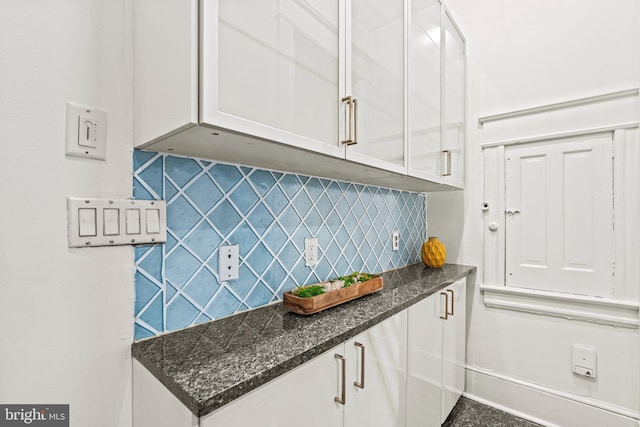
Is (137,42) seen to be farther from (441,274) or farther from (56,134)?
(441,274)

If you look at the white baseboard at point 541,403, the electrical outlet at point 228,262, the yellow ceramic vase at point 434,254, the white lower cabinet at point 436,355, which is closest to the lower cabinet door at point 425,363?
the white lower cabinet at point 436,355

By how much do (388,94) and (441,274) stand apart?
118 centimetres

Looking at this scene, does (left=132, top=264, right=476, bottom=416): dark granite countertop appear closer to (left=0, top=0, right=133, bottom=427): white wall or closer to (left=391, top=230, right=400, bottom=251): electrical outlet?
(left=0, top=0, right=133, bottom=427): white wall

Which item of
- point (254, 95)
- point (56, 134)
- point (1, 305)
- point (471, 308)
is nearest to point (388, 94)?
point (254, 95)

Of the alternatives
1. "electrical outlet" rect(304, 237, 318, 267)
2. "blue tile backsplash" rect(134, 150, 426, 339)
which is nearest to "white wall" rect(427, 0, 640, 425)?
"blue tile backsplash" rect(134, 150, 426, 339)

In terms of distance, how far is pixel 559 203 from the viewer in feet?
6.12

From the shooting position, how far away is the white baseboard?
171 cm

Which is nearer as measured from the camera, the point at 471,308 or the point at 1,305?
the point at 1,305

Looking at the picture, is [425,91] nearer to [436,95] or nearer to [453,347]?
[436,95]

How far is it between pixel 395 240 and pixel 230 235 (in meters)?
1.28

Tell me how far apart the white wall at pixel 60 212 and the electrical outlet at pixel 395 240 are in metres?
1.56

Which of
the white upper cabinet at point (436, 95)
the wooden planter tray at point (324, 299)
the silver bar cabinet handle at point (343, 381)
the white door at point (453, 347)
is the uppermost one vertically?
the white upper cabinet at point (436, 95)

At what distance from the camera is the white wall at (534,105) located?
1.71m

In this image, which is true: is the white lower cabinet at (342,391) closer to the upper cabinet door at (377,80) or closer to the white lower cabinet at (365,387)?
the white lower cabinet at (365,387)
